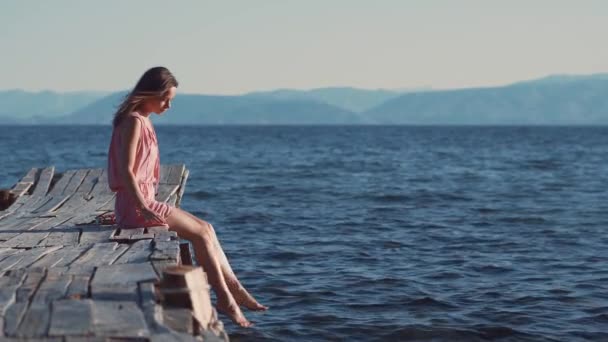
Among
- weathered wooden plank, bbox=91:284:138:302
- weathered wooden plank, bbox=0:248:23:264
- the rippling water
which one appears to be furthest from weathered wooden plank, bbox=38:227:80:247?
weathered wooden plank, bbox=91:284:138:302

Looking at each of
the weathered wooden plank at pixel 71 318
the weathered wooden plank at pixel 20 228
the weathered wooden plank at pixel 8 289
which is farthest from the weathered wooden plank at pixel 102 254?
the weathered wooden plank at pixel 71 318

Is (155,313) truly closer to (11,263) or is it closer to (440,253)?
(11,263)

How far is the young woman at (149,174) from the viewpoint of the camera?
741 centimetres

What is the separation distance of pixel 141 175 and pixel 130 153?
0.36 m

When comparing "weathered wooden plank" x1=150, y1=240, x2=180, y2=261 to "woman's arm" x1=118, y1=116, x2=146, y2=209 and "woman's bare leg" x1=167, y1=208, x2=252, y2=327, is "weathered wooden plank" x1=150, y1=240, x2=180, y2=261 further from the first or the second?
"woman's arm" x1=118, y1=116, x2=146, y2=209

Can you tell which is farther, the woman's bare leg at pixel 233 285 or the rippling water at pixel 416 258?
the rippling water at pixel 416 258

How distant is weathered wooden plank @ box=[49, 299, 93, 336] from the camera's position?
192 inches

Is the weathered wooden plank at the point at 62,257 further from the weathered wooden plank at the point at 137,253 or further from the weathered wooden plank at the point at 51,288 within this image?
the weathered wooden plank at the point at 51,288

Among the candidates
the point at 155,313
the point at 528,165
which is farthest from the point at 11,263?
the point at 528,165

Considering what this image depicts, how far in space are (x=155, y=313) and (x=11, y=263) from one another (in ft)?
7.00

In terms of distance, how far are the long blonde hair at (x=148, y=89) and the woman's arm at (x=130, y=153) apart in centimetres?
12

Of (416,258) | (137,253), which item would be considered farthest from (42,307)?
(416,258)

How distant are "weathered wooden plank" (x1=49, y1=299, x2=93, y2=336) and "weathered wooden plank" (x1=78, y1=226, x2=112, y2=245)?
249cm

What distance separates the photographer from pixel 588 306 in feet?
33.1
